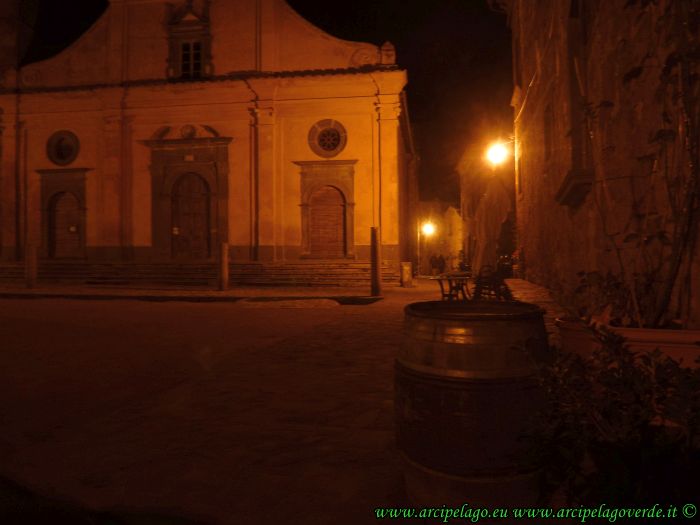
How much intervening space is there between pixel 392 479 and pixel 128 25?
70.6 feet

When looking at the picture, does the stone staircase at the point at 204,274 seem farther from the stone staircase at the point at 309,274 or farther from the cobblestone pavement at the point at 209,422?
the cobblestone pavement at the point at 209,422

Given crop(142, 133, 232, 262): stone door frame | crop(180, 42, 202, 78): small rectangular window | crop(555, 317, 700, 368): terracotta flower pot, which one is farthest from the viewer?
crop(180, 42, 202, 78): small rectangular window

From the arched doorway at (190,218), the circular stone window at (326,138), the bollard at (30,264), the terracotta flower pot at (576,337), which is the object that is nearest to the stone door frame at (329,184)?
the circular stone window at (326,138)

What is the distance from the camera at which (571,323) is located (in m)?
2.82

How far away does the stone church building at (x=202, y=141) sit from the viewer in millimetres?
18188

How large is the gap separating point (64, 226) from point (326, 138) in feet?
35.3

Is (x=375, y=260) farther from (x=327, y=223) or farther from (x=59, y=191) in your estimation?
(x=59, y=191)

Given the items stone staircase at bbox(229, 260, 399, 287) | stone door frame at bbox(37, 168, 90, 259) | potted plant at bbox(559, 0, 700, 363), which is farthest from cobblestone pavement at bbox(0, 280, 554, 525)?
stone door frame at bbox(37, 168, 90, 259)

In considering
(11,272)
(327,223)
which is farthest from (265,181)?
(11,272)

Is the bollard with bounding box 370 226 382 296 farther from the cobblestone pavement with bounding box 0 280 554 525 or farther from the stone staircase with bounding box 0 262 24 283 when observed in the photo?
the stone staircase with bounding box 0 262 24 283

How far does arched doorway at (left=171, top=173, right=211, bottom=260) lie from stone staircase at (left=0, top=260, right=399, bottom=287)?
1010mm

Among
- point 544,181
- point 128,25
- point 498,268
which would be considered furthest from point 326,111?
point 544,181

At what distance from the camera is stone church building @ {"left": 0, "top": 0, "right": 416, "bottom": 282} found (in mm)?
18188

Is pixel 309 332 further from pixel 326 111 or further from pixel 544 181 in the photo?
pixel 326 111
